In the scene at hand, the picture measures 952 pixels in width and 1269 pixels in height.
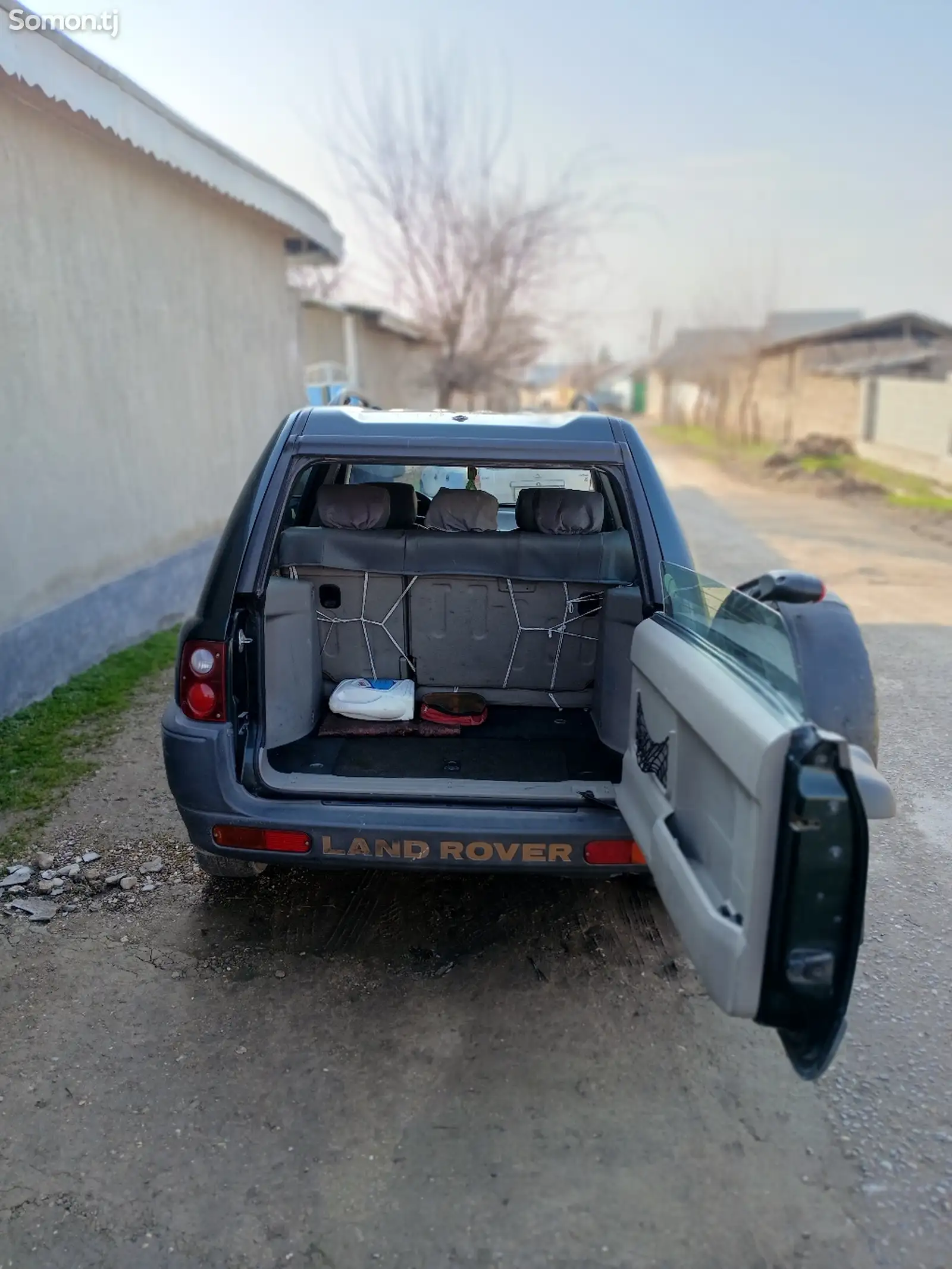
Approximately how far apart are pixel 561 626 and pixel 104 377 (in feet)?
14.3

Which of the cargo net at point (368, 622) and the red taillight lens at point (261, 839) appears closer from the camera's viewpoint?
the red taillight lens at point (261, 839)

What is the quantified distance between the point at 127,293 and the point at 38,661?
9.96ft

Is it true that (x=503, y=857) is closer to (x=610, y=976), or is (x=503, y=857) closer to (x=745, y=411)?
(x=610, y=976)

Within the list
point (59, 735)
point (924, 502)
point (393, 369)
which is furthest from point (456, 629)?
point (393, 369)

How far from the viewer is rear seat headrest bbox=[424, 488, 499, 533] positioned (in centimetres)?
392

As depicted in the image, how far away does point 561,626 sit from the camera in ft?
13.0

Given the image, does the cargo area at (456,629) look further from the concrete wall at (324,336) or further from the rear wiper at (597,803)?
the concrete wall at (324,336)

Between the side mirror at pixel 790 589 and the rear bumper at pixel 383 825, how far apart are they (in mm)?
869

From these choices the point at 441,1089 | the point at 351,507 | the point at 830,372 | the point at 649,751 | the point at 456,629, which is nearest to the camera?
the point at 441,1089

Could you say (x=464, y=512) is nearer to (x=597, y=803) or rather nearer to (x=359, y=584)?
(x=359, y=584)

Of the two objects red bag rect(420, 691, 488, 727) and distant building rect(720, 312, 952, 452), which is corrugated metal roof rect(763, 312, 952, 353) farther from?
red bag rect(420, 691, 488, 727)

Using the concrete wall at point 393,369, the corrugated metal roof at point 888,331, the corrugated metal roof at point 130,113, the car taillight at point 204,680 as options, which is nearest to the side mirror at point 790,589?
the car taillight at point 204,680

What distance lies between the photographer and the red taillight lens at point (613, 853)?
9.45 feet

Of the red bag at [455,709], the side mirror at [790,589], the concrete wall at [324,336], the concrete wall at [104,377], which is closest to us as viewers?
the side mirror at [790,589]
